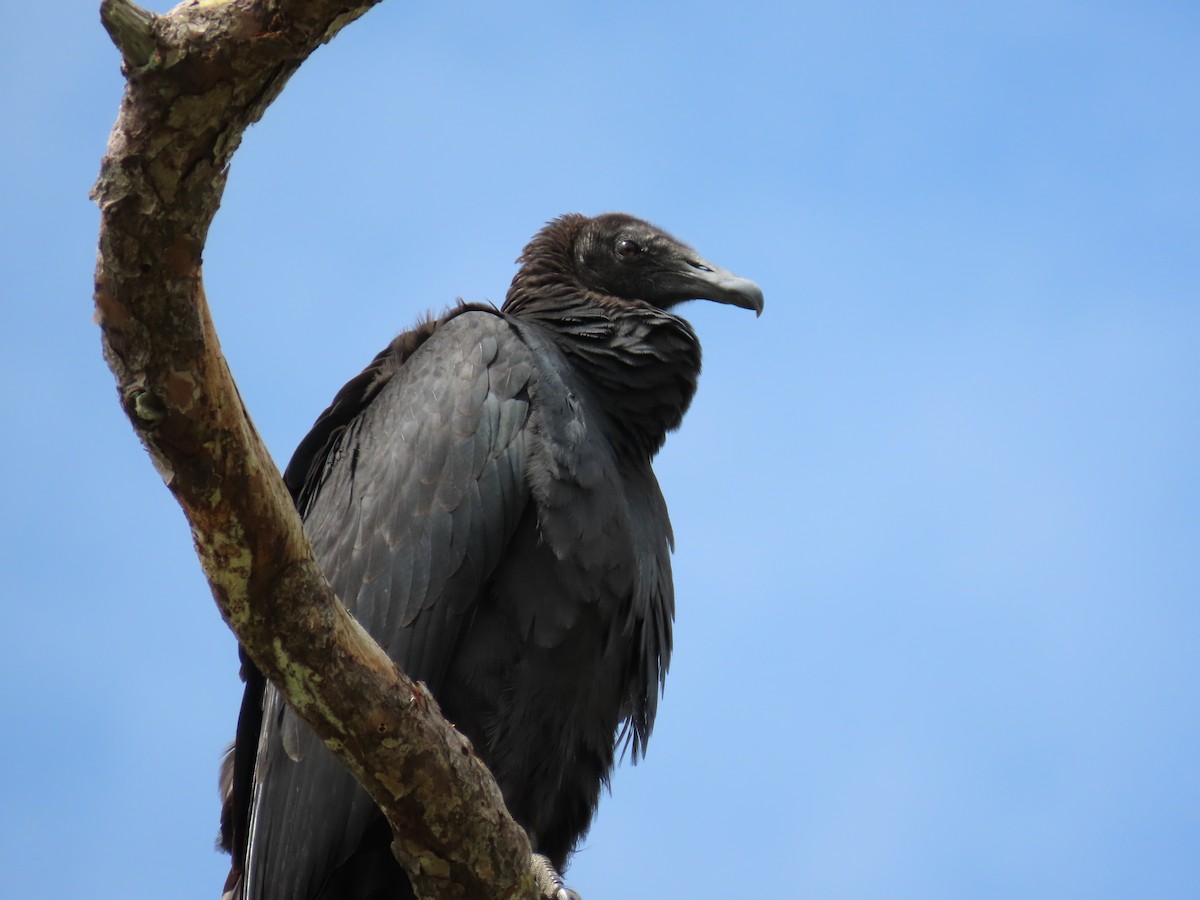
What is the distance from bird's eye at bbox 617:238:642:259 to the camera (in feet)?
22.7

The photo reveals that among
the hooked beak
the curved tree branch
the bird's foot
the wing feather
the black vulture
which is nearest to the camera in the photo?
the curved tree branch

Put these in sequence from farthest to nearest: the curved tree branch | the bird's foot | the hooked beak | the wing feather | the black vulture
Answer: the hooked beak < the black vulture < the wing feather < the bird's foot < the curved tree branch

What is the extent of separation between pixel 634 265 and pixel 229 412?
388 cm

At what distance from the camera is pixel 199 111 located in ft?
9.67

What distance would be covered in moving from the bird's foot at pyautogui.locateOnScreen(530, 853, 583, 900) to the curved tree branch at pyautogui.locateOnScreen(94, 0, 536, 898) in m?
0.33

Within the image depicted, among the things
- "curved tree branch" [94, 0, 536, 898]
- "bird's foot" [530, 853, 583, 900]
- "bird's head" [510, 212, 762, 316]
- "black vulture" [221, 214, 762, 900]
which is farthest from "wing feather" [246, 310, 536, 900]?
"bird's head" [510, 212, 762, 316]

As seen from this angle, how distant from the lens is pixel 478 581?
17.3 ft

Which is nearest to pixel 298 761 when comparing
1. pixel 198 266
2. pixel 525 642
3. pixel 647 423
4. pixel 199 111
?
pixel 525 642

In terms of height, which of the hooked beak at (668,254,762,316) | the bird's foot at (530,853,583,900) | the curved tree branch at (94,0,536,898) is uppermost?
the hooked beak at (668,254,762,316)

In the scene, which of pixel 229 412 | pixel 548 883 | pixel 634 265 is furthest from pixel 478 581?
pixel 634 265

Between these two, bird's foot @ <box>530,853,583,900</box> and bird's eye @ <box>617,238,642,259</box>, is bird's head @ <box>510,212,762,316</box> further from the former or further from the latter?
bird's foot @ <box>530,853,583,900</box>

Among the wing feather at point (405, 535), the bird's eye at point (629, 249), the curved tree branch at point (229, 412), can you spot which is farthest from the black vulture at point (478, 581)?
the curved tree branch at point (229, 412)

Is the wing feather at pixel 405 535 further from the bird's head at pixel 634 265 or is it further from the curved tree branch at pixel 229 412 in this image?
the bird's head at pixel 634 265

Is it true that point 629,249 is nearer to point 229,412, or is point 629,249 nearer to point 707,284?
point 707,284
